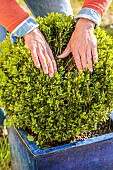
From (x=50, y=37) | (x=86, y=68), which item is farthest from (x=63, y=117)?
(x=50, y=37)

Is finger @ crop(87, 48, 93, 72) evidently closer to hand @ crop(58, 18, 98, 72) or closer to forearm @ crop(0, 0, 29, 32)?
hand @ crop(58, 18, 98, 72)

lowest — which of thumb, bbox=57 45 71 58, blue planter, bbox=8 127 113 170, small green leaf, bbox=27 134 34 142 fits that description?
blue planter, bbox=8 127 113 170

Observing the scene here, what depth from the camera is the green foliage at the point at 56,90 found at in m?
2.21

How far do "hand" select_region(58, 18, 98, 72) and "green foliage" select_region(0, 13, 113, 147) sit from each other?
4 centimetres

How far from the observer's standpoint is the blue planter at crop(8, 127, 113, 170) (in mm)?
2242

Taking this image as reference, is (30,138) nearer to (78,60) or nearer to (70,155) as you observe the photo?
(70,155)

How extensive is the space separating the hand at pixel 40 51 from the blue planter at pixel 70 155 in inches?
14.5

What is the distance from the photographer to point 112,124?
2.52m

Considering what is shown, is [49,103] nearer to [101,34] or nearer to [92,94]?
[92,94]

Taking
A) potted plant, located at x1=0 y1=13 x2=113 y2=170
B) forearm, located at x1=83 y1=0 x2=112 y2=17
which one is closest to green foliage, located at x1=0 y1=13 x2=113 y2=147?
potted plant, located at x1=0 y1=13 x2=113 y2=170

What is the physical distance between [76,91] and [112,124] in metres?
0.40

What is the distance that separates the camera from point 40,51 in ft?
7.34

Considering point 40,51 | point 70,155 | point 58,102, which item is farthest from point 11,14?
point 70,155

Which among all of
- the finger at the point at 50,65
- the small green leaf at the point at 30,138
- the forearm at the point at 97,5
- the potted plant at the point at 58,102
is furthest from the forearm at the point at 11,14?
the small green leaf at the point at 30,138
